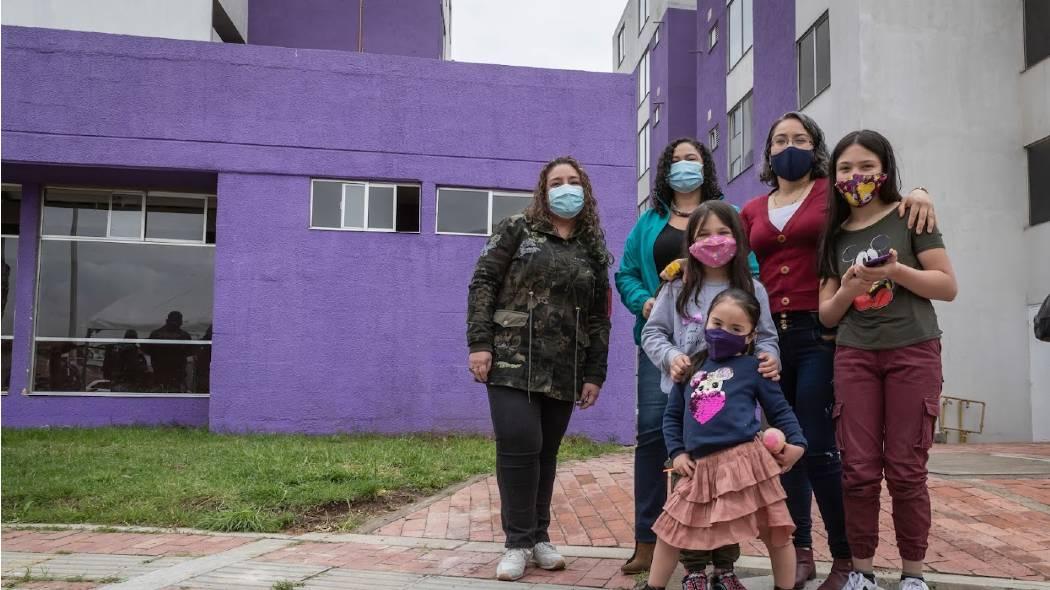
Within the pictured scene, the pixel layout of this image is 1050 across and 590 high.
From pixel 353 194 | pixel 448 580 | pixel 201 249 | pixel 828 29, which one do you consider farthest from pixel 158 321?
pixel 828 29

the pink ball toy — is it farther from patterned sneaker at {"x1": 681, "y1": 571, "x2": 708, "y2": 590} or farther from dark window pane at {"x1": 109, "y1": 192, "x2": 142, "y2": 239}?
dark window pane at {"x1": 109, "y1": 192, "x2": 142, "y2": 239}

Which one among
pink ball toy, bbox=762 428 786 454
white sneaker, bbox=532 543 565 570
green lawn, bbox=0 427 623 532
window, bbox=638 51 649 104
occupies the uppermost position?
window, bbox=638 51 649 104

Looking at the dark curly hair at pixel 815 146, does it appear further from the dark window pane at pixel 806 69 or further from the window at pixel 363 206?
the dark window pane at pixel 806 69

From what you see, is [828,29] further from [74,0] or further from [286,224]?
[74,0]

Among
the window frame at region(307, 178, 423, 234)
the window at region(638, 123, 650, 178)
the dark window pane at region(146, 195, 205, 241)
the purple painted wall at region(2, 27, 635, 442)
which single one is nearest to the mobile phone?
the purple painted wall at region(2, 27, 635, 442)

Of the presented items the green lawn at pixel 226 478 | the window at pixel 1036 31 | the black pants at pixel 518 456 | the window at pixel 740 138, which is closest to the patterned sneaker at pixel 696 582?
the black pants at pixel 518 456

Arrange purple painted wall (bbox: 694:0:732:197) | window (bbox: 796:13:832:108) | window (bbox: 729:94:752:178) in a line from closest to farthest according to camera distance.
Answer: window (bbox: 796:13:832:108) → window (bbox: 729:94:752:178) → purple painted wall (bbox: 694:0:732:197)

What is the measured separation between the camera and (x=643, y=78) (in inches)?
1103

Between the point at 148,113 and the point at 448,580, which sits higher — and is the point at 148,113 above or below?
above

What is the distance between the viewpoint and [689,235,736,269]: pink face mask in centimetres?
320

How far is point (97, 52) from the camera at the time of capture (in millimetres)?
10805

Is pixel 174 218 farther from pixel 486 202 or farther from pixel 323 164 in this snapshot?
pixel 486 202

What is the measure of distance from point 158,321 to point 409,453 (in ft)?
19.6

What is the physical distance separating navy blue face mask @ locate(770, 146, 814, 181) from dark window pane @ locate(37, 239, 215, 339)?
10.6 meters
